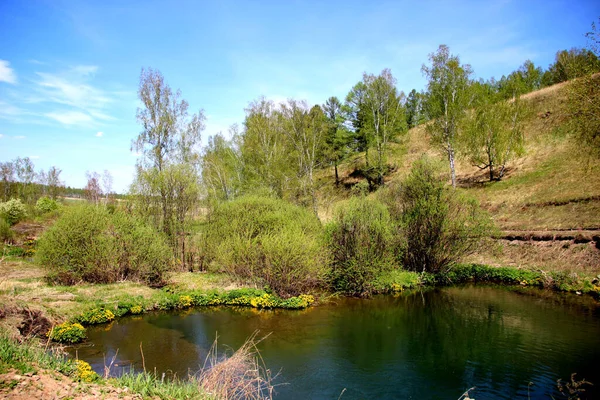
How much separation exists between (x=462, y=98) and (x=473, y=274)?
19965 millimetres

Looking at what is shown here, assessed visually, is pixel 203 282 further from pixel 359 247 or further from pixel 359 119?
pixel 359 119

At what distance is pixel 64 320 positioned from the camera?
15711 millimetres

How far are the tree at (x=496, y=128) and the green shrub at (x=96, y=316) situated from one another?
121ft

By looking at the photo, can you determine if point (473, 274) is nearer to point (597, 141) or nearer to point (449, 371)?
point (597, 141)

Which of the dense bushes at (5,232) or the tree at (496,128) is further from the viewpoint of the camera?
the tree at (496,128)

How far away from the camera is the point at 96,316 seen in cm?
1675

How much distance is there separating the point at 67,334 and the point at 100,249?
7.29 metres

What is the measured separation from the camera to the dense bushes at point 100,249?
20078 mm

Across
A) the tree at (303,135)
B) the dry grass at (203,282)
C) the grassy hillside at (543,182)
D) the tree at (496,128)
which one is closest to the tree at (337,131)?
the grassy hillside at (543,182)

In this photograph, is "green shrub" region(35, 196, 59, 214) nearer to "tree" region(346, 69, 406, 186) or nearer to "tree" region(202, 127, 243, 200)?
"tree" region(202, 127, 243, 200)

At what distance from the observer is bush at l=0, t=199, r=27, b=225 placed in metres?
43.1

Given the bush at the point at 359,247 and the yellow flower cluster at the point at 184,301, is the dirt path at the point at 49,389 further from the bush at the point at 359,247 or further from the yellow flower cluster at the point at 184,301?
the bush at the point at 359,247

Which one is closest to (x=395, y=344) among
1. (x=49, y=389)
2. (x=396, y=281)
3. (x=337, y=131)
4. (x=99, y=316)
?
(x=396, y=281)

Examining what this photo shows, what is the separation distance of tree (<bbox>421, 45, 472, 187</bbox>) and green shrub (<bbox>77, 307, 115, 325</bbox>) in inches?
1282
